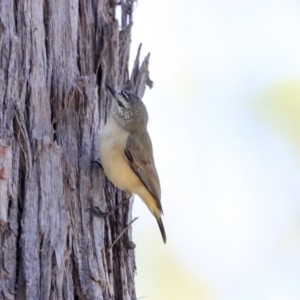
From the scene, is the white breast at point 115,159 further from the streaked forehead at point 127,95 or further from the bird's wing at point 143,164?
the streaked forehead at point 127,95

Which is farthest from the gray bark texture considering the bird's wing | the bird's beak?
the bird's wing

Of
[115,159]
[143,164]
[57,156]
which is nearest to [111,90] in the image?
[115,159]

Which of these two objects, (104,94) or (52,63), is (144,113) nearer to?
(104,94)

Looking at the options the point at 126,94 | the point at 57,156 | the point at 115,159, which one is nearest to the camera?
the point at 57,156

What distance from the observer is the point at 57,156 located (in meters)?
4.26

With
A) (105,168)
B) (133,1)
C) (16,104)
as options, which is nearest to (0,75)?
(16,104)

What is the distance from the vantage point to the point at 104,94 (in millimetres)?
5117

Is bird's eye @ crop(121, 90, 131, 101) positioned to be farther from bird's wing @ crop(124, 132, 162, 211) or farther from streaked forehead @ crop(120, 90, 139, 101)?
bird's wing @ crop(124, 132, 162, 211)

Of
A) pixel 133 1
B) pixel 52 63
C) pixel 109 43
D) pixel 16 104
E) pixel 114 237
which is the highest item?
pixel 133 1

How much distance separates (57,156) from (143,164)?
1.19m

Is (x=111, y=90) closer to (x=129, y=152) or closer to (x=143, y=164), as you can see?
(x=129, y=152)

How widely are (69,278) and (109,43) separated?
1.67 meters

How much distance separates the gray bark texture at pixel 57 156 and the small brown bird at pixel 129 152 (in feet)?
0.24

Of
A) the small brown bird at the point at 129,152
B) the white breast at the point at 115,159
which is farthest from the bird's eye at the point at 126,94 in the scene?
the white breast at the point at 115,159
